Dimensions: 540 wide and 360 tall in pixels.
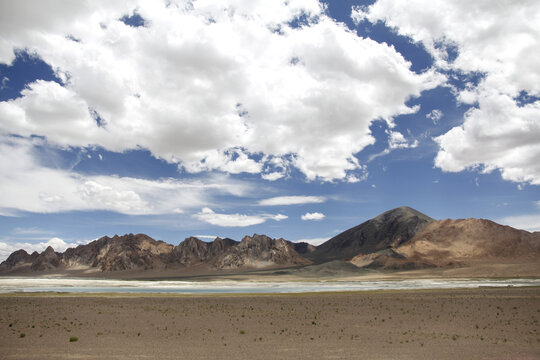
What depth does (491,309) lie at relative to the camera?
36219 mm

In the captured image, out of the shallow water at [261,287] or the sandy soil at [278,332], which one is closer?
the sandy soil at [278,332]

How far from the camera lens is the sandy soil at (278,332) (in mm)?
20891

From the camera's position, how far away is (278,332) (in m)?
26.9

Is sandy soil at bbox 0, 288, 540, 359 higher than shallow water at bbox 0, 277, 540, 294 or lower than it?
higher

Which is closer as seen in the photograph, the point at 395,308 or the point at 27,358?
the point at 27,358

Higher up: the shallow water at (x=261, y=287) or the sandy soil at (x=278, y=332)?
the sandy soil at (x=278, y=332)

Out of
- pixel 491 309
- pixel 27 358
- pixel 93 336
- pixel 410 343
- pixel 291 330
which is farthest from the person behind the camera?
pixel 491 309

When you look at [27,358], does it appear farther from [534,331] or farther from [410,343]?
[534,331]

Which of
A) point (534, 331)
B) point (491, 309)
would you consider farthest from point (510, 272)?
point (534, 331)

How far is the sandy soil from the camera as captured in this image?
2089cm

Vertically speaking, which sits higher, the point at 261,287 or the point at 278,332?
the point at 278,332

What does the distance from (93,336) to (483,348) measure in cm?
2410

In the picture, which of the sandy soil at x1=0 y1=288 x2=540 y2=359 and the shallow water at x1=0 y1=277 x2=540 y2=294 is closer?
the sandy soil at x1=0 y1=288 x2=540 y2=359

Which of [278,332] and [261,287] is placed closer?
[278,332]
